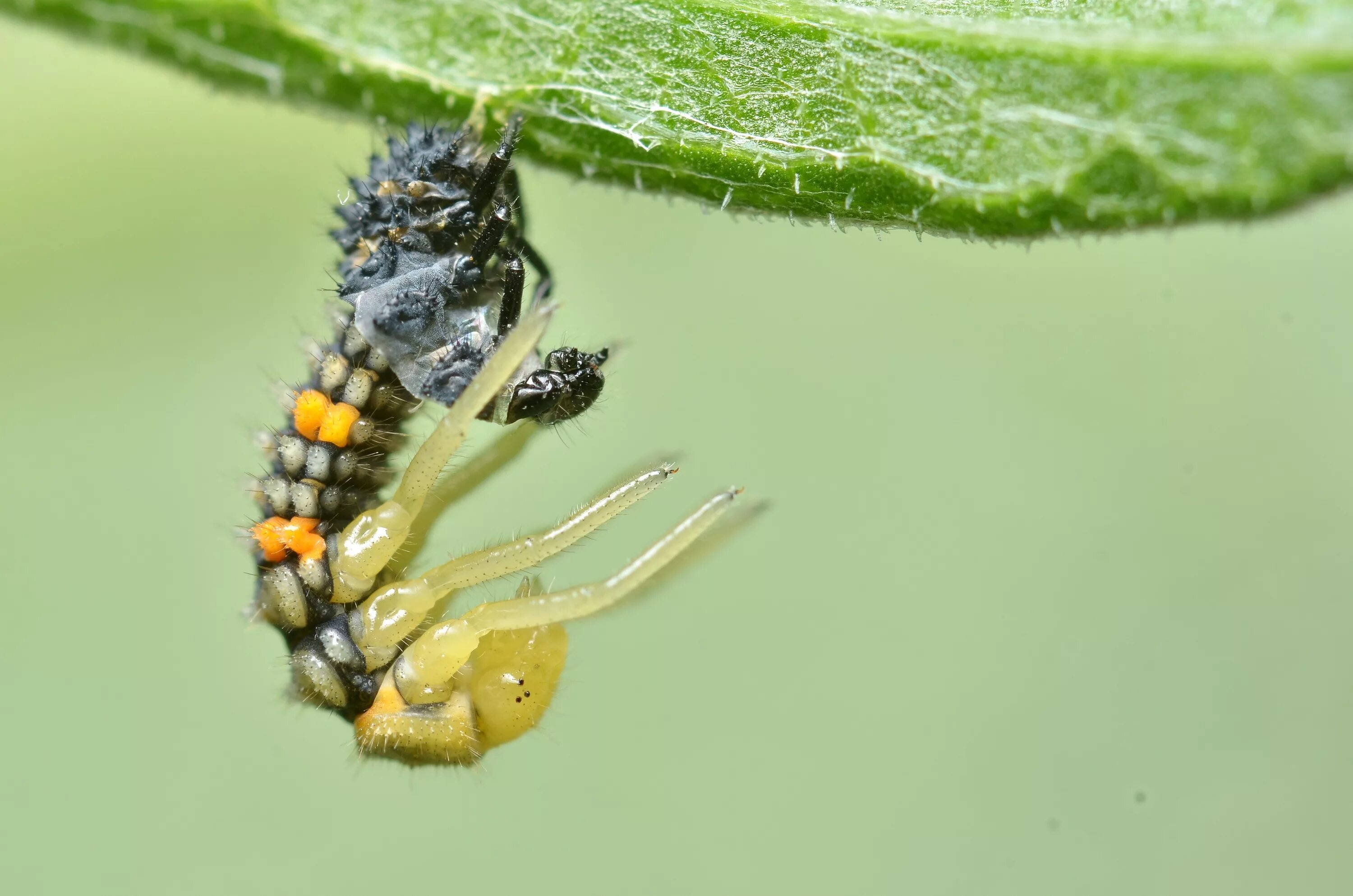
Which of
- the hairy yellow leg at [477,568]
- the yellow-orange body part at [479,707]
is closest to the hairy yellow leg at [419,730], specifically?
the yellow-orange body part at [479,707]

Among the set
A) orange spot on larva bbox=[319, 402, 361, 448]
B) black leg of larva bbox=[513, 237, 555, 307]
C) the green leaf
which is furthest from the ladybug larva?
the green leaf

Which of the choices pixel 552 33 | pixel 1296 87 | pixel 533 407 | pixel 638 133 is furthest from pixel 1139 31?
pixel 533 407

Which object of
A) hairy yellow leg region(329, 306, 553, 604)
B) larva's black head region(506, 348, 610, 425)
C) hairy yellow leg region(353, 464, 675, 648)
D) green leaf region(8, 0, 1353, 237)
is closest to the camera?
green leaf region(8, 0, 1353, 237)

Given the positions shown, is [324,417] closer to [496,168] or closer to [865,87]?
[496,168]

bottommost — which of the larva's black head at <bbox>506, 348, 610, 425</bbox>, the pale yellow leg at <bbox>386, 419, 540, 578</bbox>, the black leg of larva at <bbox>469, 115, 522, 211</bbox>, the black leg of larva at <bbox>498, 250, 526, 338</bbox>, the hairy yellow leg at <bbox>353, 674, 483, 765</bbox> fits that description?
the hairy yellow leg at <bbox>353, 674, 483, 765</bbox>

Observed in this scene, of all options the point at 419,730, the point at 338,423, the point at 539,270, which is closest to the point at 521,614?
the point at 419,730

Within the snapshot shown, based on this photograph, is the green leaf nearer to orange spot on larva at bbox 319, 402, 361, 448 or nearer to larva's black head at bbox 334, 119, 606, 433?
larva's black head at bbox 334, 119, 606, 433

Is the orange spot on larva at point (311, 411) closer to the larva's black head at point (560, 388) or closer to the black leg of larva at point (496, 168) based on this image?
the larva's black head at point (560, 388)
